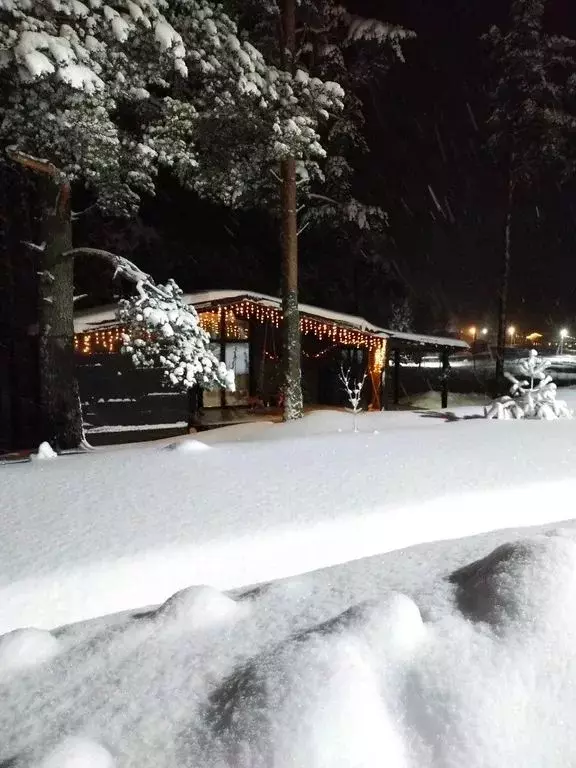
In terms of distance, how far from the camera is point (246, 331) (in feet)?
57.6

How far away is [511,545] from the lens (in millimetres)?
3475

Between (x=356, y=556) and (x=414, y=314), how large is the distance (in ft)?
201

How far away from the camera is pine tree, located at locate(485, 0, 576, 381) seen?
66.0 feet

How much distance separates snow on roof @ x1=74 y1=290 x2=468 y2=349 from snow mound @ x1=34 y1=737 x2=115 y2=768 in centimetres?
1001

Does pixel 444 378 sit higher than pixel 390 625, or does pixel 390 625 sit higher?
pixel 444 378

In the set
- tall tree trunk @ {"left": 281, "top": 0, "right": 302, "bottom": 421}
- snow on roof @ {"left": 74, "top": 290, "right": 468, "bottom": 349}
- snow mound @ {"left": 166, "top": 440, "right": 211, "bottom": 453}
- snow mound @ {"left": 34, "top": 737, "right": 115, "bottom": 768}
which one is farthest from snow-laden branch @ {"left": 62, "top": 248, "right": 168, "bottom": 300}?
snow mound @ {"left": 34, "top": 737, "right": 115, "bottom": 768}

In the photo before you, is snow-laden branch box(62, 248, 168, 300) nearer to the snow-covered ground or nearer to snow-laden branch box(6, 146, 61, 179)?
snow-laden branch box(6, 146, 61, 179)

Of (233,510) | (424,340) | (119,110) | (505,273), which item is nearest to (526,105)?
(505,273)

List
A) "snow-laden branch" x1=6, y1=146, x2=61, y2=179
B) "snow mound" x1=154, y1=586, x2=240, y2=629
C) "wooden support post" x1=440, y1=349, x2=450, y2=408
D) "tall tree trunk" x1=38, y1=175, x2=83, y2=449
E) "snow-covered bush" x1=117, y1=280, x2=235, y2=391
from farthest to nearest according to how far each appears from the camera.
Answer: "wooden support post" x1=440, y1=349, x2=450, y2=408
"tall tree trunk" x1=38, y1=175, x2=83, y2=449
"snow-covered bush" x1=117, y1=280, x2=235, y2=391
"snow-laden branch" x1=6, y1=146, x2=61, y2=179
"snow mound" x1=154, y1=586, x2=240, y2=629

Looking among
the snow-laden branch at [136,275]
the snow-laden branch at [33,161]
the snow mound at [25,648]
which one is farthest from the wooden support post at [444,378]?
the snow mound at [25,648]

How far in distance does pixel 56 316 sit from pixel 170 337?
2.62 metres

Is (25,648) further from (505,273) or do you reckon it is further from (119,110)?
(505,273)

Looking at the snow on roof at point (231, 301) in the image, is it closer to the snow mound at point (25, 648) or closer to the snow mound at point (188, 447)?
the snow mound at point (188, 447)

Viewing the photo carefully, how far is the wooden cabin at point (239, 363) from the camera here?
12.7 meters
